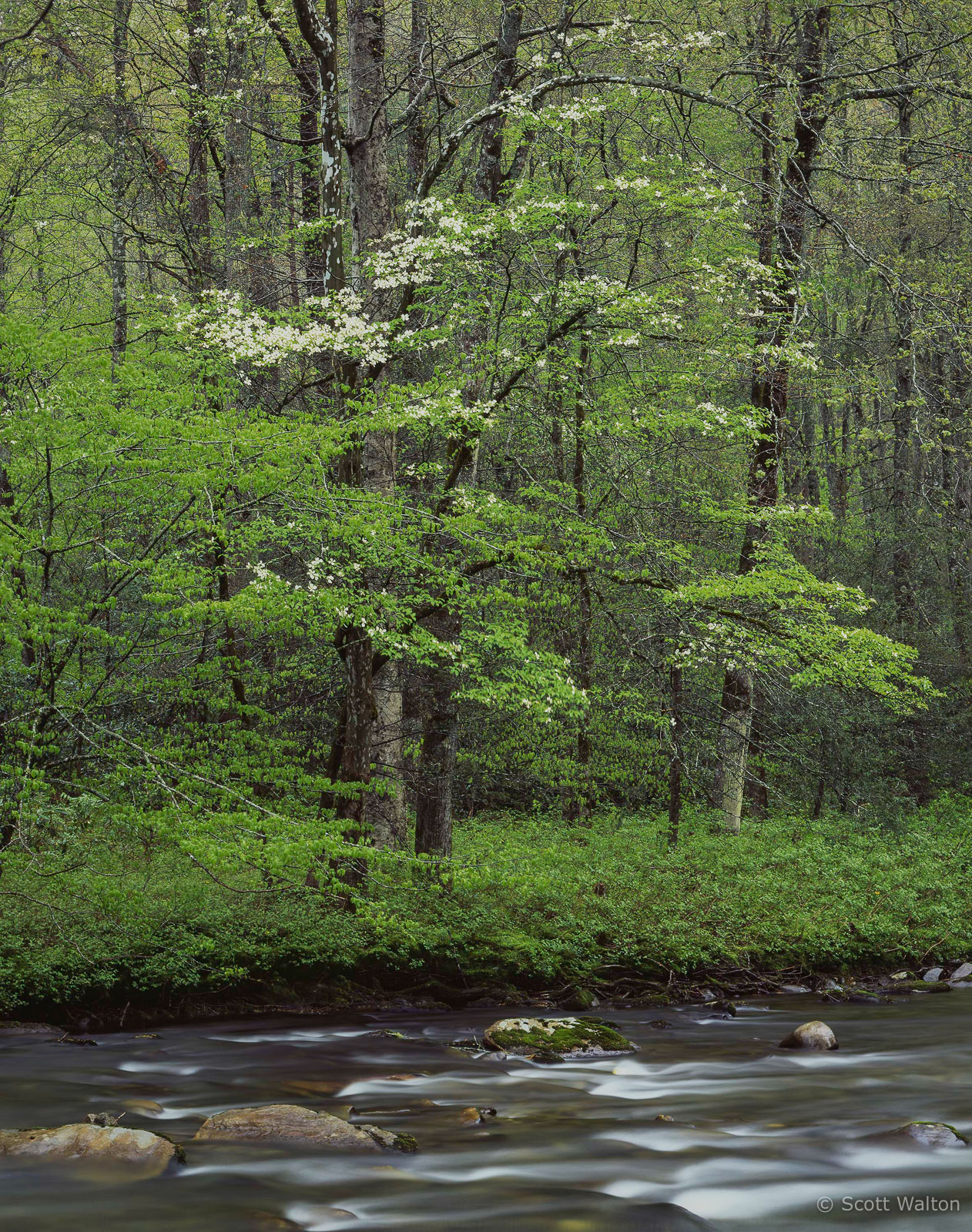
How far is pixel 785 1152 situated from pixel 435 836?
6.00 metres

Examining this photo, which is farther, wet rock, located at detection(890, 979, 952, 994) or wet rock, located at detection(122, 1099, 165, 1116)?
wet rock, located at detection(890, 979, 952, 994)

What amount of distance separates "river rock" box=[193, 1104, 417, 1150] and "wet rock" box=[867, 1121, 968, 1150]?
277 centimetres

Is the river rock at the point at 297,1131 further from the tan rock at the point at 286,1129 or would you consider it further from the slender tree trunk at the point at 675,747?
the slender tree trunk at the point at 675,747

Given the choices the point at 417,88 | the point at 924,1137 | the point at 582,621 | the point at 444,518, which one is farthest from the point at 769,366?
the point at 924,1137

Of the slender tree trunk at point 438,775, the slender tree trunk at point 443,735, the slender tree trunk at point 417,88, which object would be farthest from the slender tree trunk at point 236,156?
the slender tree trunk at point 438,775

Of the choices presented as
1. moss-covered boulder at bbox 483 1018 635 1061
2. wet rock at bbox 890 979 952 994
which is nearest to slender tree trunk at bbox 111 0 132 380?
moss-covered boulder at bbox 483 1018 635 1061

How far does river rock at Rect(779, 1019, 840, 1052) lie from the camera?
27.6 ft

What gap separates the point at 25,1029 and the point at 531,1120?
4259 mm

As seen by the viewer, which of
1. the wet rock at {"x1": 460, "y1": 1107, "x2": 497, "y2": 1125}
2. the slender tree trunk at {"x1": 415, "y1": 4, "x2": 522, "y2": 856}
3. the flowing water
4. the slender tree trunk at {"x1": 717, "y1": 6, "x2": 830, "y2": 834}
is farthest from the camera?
the slender tree trunk at {"x1": 717, "y1": 6, "x2": 830, "y2": 834}

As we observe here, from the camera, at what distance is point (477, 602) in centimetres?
1008

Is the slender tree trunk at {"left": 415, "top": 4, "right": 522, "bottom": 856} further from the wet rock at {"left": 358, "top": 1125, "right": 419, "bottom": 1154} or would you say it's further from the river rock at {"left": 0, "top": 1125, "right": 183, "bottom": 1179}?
the river rock at {"left": 0, "top": 1125, "right": 183, "bottom": 1179}

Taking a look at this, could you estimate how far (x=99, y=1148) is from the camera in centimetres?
573

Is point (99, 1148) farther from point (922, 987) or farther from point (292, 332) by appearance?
point (922, 987)

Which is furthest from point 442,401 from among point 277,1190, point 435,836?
point 277,1190
